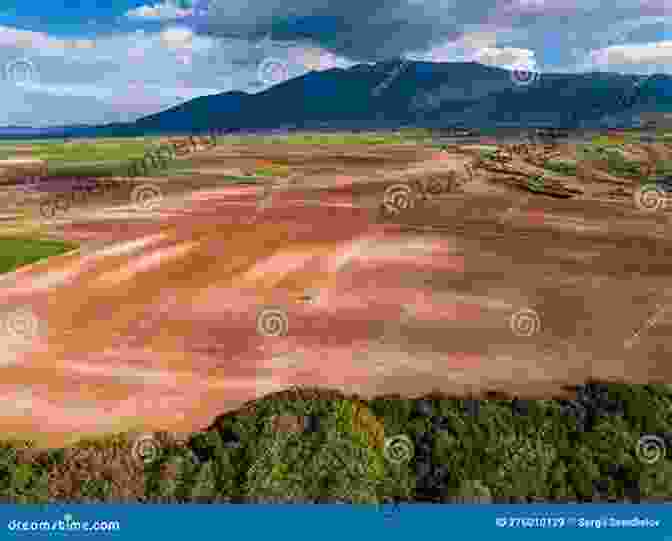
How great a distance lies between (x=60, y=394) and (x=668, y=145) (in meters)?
64.6

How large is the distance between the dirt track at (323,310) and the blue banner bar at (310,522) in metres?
3.04

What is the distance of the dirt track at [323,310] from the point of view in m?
17.7

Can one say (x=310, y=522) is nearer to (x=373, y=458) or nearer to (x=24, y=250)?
(x=373, y=458)

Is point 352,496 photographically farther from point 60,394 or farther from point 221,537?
point 60,394

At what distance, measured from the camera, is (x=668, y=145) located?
2464 inches

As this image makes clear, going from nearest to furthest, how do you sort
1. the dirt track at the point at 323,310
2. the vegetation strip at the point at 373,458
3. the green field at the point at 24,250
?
the vegetation strip at the point at 373,458
the dirt track at the point at 323,310
the green field at the point at 24,250

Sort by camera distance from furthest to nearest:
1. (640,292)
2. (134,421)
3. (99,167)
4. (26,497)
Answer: (99,167) → (640,292) → (134,421) → (26,497)

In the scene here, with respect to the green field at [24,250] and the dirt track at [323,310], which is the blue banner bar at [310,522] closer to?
the dirt track at [323,310]

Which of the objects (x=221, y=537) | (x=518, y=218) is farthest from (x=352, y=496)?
(x=518, y=218)

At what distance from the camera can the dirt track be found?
17703 millimetres

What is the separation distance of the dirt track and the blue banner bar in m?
3.04

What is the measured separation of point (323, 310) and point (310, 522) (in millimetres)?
10484

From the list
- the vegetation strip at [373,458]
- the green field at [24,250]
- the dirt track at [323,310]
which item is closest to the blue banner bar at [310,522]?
the vegetation strip at [373,458]

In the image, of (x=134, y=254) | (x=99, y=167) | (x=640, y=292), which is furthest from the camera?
(x=99, y=167)
